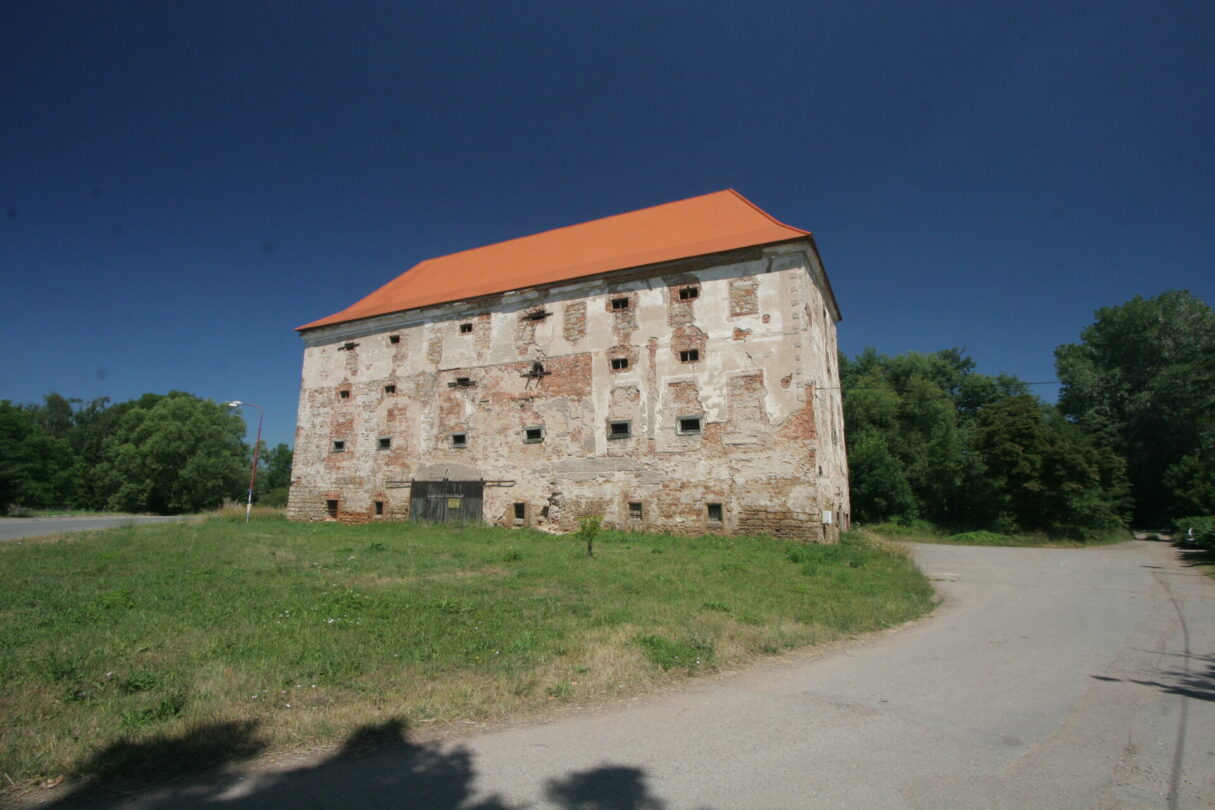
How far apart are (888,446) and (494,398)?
92.0 feet

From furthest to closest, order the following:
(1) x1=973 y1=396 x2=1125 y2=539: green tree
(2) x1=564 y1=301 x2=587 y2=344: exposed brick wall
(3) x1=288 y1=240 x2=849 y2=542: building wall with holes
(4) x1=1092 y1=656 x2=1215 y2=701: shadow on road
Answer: (1) x1=973 y1=396 x2=1125 y2=539: green tree < (2) x1=564 y1=301 x2=587 y2=344: exposed brick wall < (3) x1=288 y1=240 x2=849 y2=542: building wall with holes < (4) x1=1092 y1=656 x2=1215 y2=701: shadow on road

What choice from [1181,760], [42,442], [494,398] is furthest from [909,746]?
[42,442]

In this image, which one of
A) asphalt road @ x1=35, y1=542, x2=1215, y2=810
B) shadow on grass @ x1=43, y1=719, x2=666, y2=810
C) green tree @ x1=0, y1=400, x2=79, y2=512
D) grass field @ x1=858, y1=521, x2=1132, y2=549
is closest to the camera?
shadow on grass @ x1=43, y1=719, x2=666, y2=810

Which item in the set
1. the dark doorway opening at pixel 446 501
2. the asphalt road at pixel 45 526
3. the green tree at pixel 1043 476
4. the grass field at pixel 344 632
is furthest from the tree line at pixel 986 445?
the dark doorway opening at pixel 446 501

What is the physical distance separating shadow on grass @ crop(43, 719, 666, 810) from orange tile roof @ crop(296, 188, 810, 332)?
17760 millimetres

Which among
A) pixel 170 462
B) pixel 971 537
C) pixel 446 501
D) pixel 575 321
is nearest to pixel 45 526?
pixel 446 501

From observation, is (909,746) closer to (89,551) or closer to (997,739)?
(997,739)

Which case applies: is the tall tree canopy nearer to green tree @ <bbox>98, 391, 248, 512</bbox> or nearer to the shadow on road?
the shadow on road

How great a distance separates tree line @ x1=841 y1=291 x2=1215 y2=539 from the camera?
27.8 m

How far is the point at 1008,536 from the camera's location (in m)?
27.8

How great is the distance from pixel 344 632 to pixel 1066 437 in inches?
1395

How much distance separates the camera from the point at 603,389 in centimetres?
2031

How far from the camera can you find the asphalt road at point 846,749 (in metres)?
3.30

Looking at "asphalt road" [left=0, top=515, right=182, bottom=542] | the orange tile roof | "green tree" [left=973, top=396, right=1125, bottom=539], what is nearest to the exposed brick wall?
the orange tile roof
